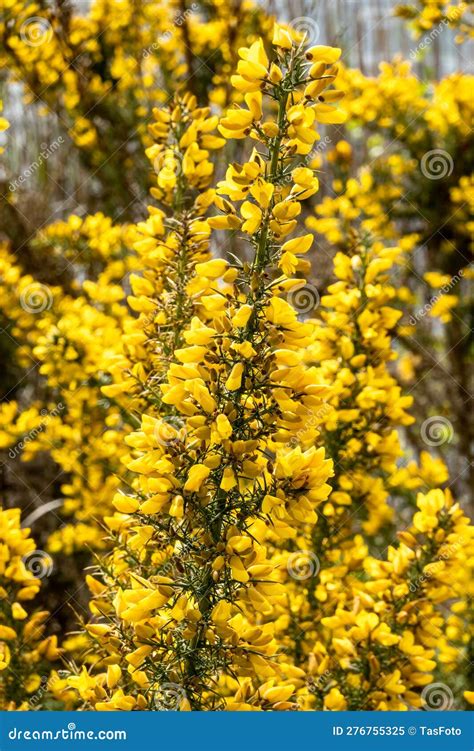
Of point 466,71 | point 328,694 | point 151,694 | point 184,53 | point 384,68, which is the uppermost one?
point 466,71

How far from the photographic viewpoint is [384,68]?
17.9ft

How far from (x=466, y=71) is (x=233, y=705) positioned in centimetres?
535

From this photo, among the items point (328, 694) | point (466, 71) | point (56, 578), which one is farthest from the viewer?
point (466, 71)

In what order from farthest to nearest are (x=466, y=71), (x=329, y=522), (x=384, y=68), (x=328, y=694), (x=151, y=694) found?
(x=466, y=71) < (x=384, y=68) < (x=329, y=522) < (x=328, y=694) < (x=151, y=694)

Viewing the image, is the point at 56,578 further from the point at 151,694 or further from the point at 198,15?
the point at 198,15

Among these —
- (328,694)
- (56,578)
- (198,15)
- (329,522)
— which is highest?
(198,15)

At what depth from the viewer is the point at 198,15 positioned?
5344mm

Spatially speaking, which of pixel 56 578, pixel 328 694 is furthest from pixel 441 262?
pixel 328 694

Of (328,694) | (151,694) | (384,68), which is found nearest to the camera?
(151,694)

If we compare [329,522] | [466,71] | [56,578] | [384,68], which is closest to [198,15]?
[384,68]

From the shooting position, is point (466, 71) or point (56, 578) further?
point (466, 71)

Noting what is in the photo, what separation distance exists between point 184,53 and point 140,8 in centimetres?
44

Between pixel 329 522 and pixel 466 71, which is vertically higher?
pixel 466 71

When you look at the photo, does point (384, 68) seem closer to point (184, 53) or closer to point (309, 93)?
point (184, 53)
